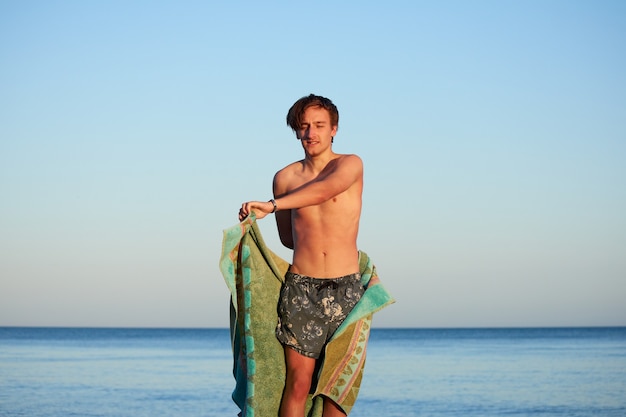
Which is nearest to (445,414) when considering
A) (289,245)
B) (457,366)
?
(289,245)

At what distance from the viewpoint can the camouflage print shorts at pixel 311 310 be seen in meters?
5.82

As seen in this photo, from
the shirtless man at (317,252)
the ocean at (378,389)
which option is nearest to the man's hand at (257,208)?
the shirtless man at (317,252)

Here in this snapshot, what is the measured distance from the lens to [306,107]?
230 inches

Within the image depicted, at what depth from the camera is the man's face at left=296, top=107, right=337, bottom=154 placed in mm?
5832

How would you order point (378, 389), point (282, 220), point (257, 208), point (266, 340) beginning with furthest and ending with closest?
1. point (378, 389)
2. point (282, 220)
3. point (266, 340)
4. point (257, 208)

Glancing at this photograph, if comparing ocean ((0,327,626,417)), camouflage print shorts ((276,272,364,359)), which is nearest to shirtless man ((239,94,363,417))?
camouflage print shorts ((276,272,364,359))

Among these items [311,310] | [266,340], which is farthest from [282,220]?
[266,340]

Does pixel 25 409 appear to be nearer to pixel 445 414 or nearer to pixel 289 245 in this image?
pixel 445 414

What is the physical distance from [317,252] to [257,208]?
20.0 inches

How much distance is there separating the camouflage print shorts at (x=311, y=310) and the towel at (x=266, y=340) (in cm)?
4

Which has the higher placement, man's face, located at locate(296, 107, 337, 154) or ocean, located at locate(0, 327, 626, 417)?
man's face, located at locate(296, 107, 337, 154)

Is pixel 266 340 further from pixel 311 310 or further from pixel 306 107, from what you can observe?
pixel 306 107

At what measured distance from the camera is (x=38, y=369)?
25766mm

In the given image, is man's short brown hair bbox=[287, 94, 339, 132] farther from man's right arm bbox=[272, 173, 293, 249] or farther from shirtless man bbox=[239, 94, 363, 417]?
man's right arm bbox=[272, 173, 293, 249]
